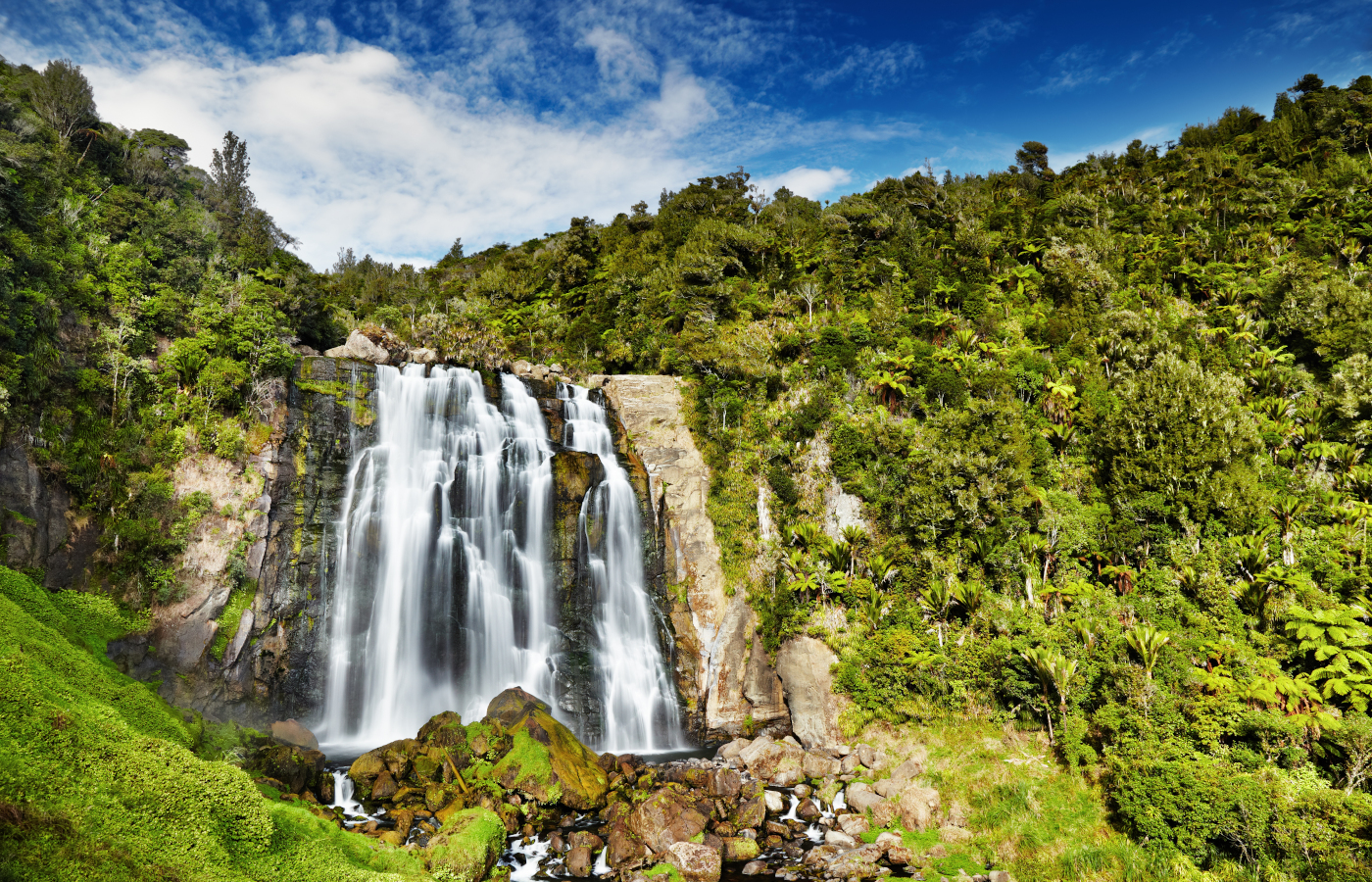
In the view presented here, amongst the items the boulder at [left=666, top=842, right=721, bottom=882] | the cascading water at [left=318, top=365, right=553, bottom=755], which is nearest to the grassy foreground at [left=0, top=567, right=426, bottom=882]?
the boulder at [left=666, top=842, right=721, bottom=882]

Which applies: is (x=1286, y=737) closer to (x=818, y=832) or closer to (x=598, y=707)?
(x=818, y=832)

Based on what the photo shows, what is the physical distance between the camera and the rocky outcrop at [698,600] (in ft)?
89.2

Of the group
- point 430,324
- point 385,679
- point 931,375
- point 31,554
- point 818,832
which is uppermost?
point 430,324

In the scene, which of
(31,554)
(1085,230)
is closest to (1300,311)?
(1085,230)

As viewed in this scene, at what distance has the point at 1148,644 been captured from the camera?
747 inches

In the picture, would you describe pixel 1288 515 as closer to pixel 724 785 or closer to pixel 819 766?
pixel 819 766

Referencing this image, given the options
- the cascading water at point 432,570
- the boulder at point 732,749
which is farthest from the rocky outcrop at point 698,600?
the cascading water at point 432,570

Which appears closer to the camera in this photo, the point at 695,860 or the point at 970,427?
the point at 695,860

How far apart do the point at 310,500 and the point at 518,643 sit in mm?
10867

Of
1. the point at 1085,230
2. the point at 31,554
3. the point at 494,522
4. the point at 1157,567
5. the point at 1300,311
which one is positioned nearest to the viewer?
the point at 31,554

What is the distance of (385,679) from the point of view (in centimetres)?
2408

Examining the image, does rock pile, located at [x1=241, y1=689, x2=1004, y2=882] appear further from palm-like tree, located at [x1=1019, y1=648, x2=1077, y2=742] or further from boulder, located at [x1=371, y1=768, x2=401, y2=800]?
palm-like tree, located at [x1=1019, y1=648, x2=1077, y2=742]

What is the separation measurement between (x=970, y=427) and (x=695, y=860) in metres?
21.5

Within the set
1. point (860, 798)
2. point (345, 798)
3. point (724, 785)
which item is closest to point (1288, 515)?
point (860, 798)
